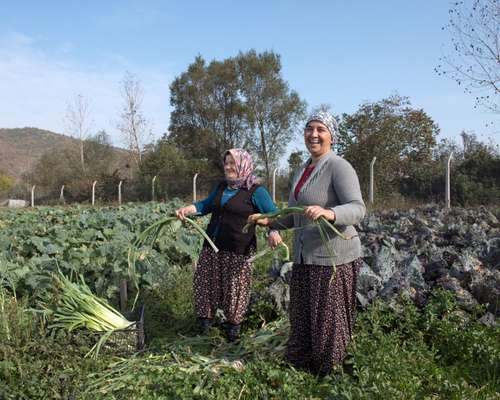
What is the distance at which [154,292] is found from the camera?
4.82 metres

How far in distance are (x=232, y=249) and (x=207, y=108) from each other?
84.2ft

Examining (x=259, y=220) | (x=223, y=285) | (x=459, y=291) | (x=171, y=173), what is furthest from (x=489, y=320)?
(x=171, y=173)

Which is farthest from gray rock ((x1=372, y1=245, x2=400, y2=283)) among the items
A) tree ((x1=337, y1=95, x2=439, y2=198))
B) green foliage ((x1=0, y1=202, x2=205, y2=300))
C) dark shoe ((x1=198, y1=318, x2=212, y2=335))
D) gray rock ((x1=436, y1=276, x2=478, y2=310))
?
tree ((x1=337, y1=95, x2=439, y2=198))

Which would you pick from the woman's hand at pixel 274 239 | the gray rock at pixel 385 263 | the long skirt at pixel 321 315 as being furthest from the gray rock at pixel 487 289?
the woman's hand at pixel 274 239

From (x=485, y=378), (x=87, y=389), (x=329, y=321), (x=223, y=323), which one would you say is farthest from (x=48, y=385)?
(x=485, y=378)

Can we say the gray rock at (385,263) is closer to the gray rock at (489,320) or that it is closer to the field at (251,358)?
the field at (251,358)

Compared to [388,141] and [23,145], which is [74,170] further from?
[23,145]

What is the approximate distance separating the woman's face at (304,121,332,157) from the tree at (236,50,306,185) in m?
24.9

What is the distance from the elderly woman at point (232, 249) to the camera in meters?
3.69

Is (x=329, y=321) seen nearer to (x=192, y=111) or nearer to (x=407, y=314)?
(x=407, y=314)

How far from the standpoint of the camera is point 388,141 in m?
14.3

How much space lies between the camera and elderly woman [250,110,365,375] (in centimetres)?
287

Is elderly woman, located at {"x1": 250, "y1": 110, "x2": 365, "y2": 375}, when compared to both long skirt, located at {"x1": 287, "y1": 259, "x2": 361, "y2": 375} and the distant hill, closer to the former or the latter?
long skirt, located at {"x1": 287, "y1": 259, "x2": 361, "y2": 375}

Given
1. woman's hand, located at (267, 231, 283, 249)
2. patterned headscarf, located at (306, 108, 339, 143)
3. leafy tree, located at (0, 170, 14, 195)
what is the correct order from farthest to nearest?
leafy tree, located at (0, 170, 14, 195) < woman's hand, located at (267, 231, 283, 249) < patterned headscarf, located at (306, 108, 339, 143)
